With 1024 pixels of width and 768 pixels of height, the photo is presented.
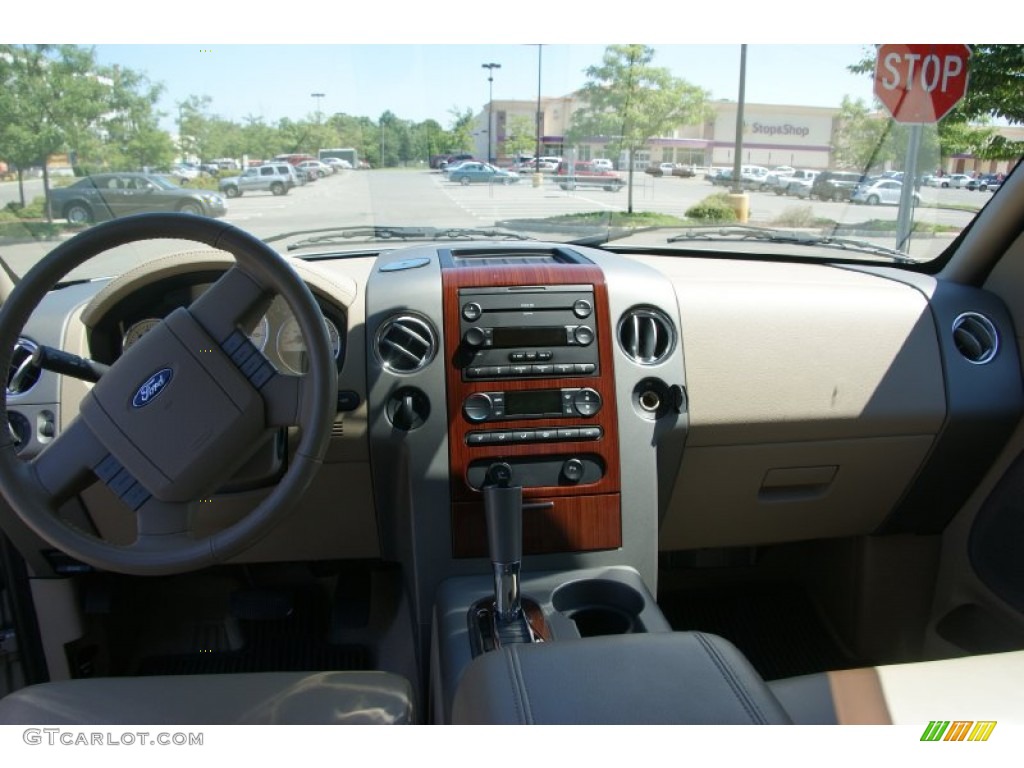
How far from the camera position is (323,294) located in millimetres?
2229

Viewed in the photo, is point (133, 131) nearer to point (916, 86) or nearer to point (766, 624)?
point (916, 86)

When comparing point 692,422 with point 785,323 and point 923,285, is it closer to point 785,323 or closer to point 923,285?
point 785,323

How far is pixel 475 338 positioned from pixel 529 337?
15 centimetres

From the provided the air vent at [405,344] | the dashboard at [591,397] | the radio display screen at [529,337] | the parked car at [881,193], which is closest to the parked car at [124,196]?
the dashboard at [591,397]

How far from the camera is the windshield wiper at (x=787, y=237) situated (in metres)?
2.86

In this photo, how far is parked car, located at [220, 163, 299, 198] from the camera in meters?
2.51

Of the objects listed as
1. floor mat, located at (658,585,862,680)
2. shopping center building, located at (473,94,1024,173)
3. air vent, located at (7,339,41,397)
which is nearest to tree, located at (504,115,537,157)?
shopping center building, located at (473,94,1024,173)

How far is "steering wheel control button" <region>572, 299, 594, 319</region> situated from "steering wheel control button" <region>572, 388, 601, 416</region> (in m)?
0.21

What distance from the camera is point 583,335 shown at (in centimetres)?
227

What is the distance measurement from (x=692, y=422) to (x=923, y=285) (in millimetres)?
949

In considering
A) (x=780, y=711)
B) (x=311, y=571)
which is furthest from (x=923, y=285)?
(x=311, y=571)

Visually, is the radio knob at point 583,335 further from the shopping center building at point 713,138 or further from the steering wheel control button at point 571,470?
the shopping center building at point 713,138

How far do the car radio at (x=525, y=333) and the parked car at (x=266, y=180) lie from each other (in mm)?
762

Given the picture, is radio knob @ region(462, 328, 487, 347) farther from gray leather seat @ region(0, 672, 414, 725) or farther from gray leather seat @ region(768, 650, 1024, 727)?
gray leather seat @ region(768, 650, 1024, 727)
